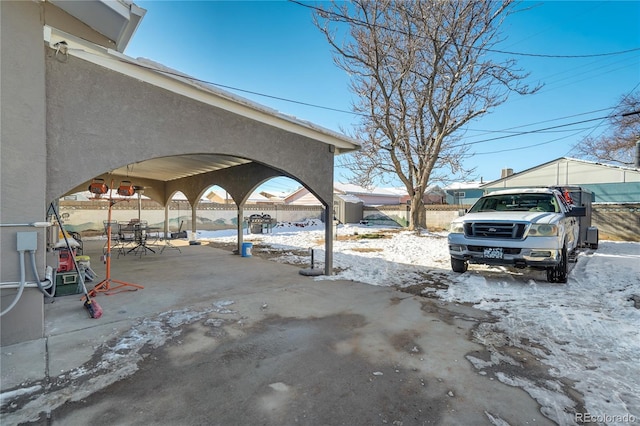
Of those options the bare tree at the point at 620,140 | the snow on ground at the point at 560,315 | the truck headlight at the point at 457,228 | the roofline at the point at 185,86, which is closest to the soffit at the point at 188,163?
the roofline at the point at 185,86

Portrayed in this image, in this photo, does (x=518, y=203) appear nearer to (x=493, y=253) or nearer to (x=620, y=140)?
(x=493, y=253)

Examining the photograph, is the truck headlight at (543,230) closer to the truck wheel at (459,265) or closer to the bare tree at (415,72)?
the truck wheel at (459,265)

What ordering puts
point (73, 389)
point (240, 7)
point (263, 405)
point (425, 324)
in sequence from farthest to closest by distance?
point (240, 7) < point (425, 324) < point (73, 389) < point (263, 405)

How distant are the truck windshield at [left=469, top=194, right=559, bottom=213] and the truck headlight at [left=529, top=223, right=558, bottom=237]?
3.08ft

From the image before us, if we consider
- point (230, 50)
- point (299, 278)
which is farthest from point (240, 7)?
point (299, 278)

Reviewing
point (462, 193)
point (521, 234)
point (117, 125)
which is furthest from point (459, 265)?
point (462, 193)

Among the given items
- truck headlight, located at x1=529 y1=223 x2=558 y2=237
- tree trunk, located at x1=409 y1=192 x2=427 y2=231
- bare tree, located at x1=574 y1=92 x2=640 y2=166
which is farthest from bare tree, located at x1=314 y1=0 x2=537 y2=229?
truck headlight, located at x1=529 y1=223 x2=558 y2=237

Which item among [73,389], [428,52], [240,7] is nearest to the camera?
[73,389]

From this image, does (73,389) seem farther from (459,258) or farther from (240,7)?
(240,7)

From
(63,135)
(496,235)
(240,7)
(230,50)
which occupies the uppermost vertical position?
(240,7)

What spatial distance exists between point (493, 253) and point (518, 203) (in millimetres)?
1874

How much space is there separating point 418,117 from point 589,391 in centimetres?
1608

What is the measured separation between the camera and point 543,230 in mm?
5344

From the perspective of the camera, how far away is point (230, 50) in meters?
7.65
